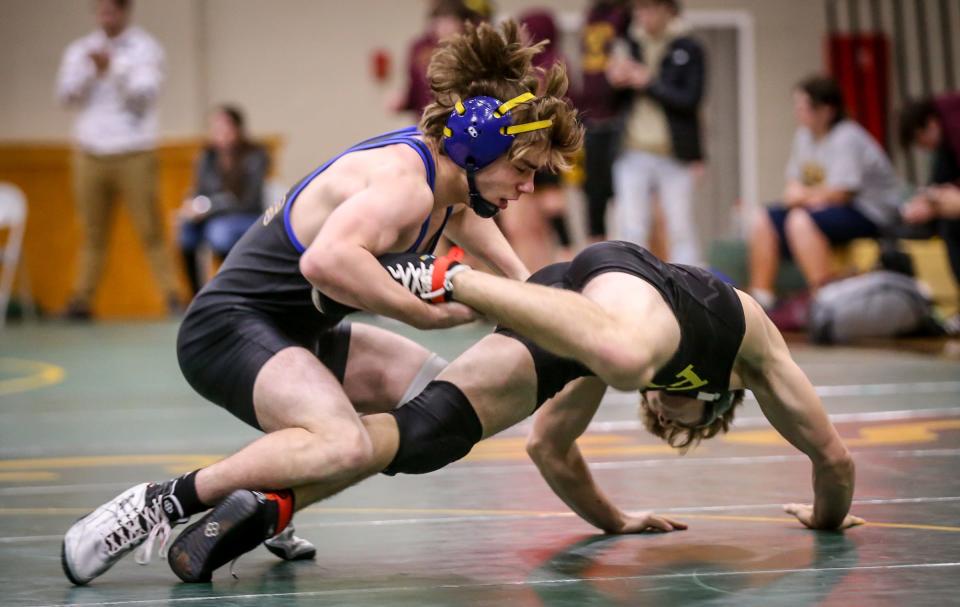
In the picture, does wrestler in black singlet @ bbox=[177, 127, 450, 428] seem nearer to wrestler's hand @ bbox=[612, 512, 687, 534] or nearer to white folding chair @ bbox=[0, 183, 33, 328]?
wrestler's hand @ bbox=[612, 512, 687, 534]

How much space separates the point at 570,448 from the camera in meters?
3.19

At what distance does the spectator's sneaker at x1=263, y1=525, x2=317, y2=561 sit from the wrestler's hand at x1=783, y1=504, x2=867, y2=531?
1.12 m

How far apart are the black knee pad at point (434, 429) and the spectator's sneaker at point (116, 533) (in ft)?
1.53

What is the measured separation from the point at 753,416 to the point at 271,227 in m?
2.60

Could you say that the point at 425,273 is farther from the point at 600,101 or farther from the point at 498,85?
the point at 600,101

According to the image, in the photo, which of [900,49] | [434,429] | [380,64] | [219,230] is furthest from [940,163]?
[380,64]

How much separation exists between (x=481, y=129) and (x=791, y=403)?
2.95 ft

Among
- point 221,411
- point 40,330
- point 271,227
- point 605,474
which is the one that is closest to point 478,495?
point 605,474

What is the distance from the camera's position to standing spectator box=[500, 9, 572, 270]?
835cm

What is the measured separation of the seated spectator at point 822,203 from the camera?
8.18 metres

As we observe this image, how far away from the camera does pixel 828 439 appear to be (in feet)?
10.1

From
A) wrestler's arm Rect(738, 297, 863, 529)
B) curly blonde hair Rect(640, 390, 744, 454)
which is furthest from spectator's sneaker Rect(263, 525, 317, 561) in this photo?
wrestler's arm Rect(738, 297, 863, 529)

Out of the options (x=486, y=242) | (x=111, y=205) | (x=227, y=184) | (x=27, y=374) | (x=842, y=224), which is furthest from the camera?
(x=111, y=205)

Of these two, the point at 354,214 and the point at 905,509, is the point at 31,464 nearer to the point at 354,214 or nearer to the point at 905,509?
the point at 354,214
